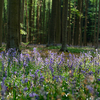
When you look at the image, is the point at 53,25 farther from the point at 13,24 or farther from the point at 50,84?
the point at 50,84

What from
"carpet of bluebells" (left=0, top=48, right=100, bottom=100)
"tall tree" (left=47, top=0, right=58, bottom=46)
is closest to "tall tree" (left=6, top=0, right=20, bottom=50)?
"carpet of bluebells" (left=0, top=48, right=100, bottom=100)

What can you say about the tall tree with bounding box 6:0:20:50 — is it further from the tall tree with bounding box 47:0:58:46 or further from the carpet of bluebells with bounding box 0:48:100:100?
the tall tree with bounding box 47:0:58:46

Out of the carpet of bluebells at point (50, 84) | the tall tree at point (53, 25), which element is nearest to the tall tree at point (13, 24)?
the carpet of bluebells at point (50, 84)

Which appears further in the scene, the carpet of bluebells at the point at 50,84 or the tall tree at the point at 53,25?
the tall tree at the point at 53,25

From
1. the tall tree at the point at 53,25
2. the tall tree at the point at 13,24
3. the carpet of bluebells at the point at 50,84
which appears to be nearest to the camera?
the carpet of bluebells at the point at 50,84

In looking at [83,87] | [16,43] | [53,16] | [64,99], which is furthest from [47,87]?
[53,16]

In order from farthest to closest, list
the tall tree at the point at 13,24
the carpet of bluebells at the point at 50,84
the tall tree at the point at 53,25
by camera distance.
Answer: the tall tree at the point at 53,25 → the tall tree at the point at 13,24 → the carpet of bluebells at the point at 50,84

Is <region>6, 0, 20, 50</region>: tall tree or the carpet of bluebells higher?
<region>6, 0, 20, 50</region>: tall tree

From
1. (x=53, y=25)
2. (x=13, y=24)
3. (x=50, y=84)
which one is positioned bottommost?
(x=50, y=84)

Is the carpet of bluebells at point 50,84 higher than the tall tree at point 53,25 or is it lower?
lower

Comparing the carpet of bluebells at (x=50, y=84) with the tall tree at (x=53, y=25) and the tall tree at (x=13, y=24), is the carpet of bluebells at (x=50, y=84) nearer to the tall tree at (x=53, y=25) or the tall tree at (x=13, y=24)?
the tall tree at (x=13, y=24)

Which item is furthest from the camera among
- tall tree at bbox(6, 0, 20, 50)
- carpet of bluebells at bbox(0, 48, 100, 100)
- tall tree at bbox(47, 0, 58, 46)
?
tall tree at bbox(47, 0, 58, 46)

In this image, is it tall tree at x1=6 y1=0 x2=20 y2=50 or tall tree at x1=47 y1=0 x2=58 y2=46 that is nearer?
tall tree at x1=6 y1=0 x2=20 y2=50

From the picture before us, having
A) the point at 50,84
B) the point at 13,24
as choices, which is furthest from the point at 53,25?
the point at 50,84
